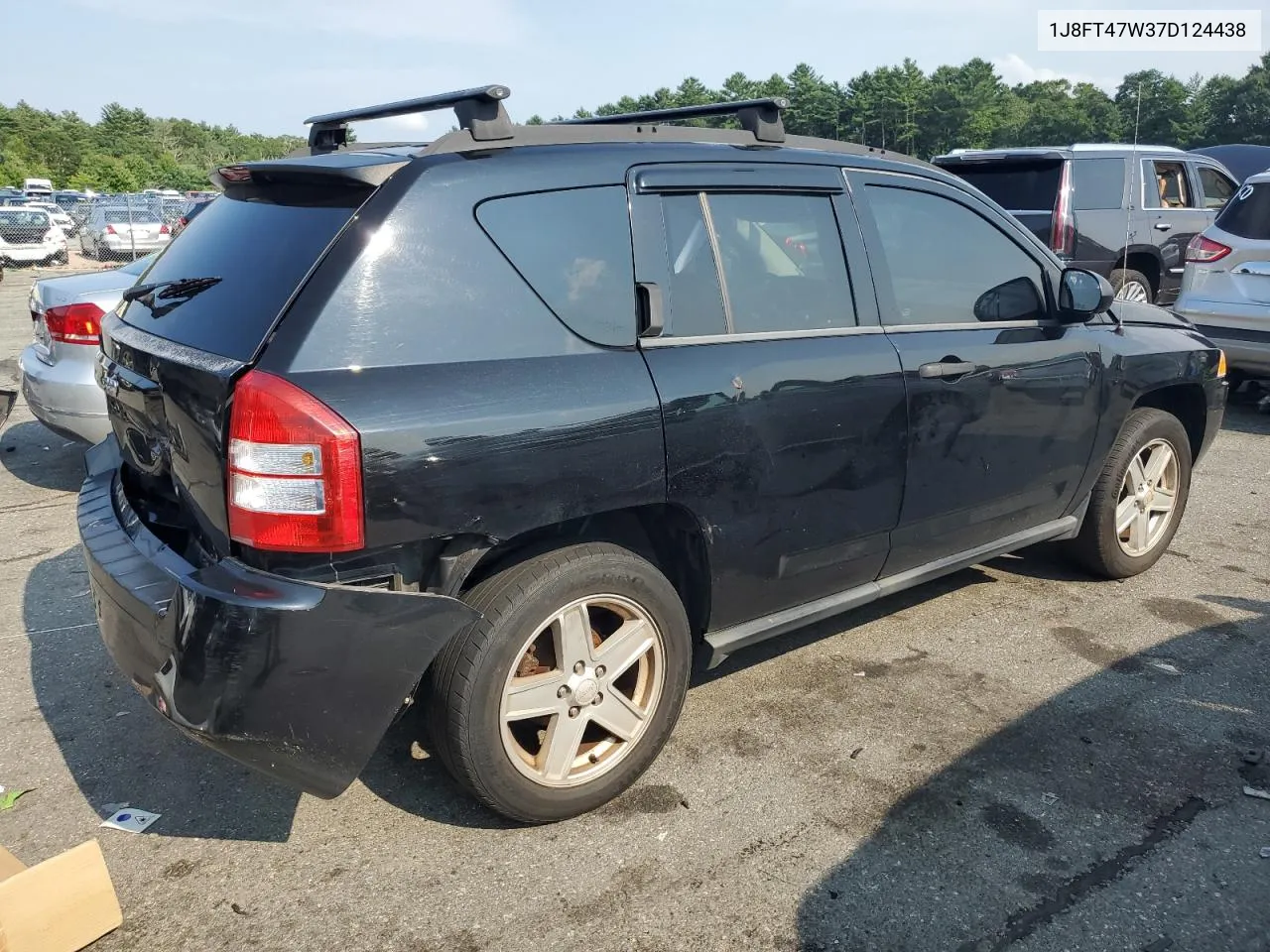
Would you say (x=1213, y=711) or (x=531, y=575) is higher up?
(x=531, y=575)

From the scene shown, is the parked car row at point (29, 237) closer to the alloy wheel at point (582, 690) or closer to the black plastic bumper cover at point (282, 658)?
the black plastic bumper cover at point (282, 658)

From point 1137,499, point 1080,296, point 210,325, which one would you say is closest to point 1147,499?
point 1137,499

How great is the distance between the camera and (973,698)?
3.54m

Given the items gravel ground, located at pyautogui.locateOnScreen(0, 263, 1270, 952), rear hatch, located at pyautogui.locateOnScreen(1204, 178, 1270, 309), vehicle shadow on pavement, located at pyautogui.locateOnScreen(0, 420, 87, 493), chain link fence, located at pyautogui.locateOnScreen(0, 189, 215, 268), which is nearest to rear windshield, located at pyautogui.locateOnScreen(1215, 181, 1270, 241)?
rear hatch, located at pyautogui.locateOnScreen(1204, 178, 1270, 309)

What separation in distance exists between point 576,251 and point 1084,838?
2.13 m

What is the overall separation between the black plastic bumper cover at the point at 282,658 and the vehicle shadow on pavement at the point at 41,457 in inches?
164

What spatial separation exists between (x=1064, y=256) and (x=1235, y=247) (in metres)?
2.34

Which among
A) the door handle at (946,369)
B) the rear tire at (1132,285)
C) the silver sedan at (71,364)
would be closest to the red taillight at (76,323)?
the silver sedan at (71,364)

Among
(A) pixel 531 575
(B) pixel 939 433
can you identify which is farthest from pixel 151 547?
(B) pixel 939 433

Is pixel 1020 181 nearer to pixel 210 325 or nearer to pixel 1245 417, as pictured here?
pixel 1245 417

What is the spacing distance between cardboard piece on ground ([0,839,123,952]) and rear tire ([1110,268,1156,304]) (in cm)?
1086

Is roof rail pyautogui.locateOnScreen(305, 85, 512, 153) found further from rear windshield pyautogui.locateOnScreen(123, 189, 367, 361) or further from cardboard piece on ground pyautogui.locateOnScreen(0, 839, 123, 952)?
cardboard piece on ground pyautogui.locateOnScreen(0, 839, 123, 952)

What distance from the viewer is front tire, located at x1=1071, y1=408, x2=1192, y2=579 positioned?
4.37m

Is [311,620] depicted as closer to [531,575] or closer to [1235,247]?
[531,575]
